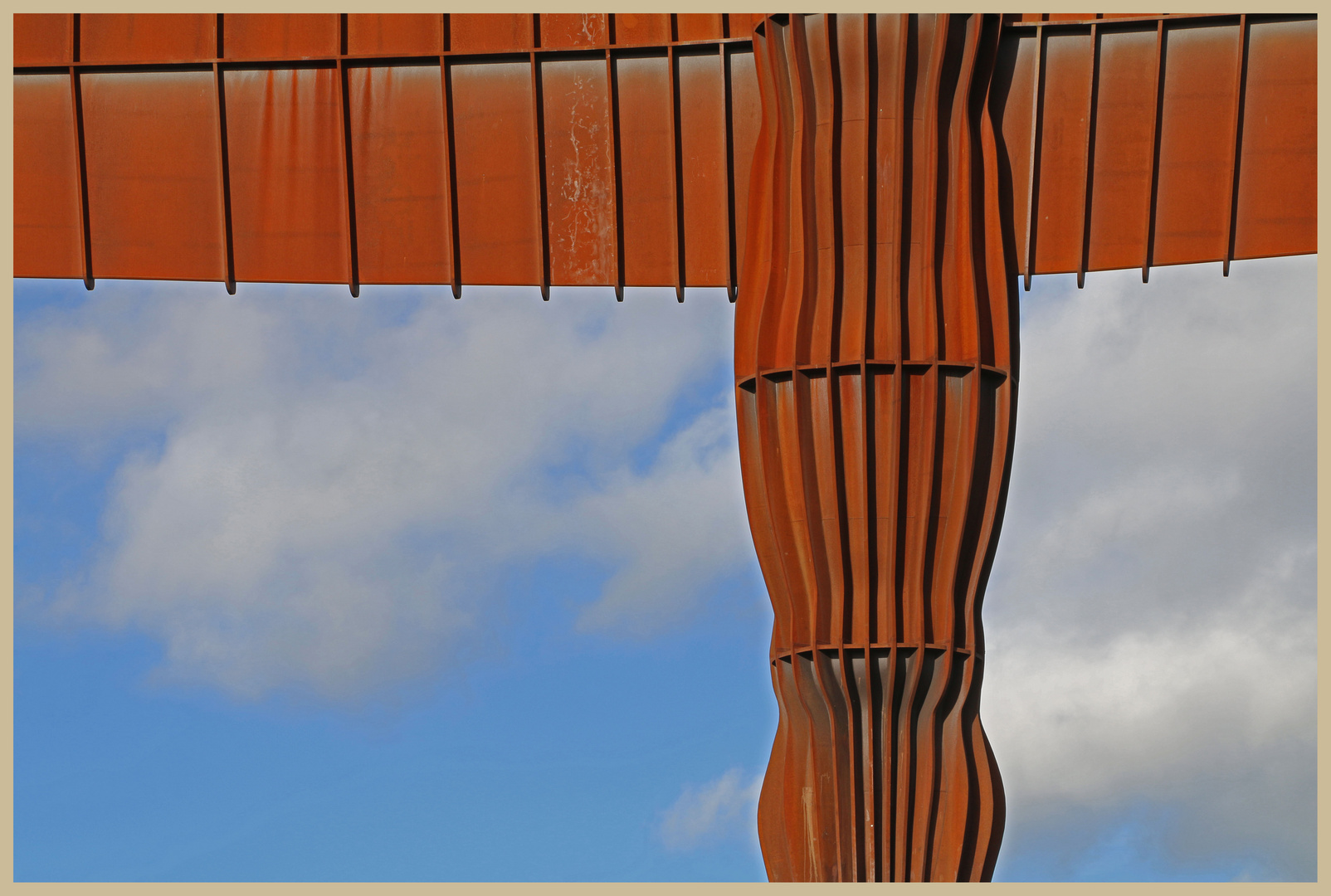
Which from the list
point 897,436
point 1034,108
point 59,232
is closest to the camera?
point 897,436

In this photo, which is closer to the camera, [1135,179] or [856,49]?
[856,49]

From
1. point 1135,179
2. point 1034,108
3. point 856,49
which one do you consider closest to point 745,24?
point 856,49

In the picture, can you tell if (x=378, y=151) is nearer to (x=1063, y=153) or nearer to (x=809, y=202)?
(x=809, y=202)

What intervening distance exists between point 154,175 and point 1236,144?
1441 centimetres

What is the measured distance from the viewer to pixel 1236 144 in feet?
69.9

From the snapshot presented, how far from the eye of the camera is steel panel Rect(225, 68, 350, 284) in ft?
72.7

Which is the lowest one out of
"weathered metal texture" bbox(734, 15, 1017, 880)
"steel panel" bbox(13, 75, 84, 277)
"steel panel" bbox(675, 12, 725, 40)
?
"weathered metal texture" bbox(734, 15, 1017, 880)

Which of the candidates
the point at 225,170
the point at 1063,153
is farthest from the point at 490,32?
the point at 1063,153

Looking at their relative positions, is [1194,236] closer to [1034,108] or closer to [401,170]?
[1034,108]

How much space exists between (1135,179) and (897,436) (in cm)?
544

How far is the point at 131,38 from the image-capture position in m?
22.0

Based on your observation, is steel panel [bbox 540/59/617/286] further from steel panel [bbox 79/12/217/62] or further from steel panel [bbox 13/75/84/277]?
steel panel [bbox 13/75/84/277]

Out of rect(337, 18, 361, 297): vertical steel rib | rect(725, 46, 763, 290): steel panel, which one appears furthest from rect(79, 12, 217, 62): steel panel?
rect(725, 46, 763, 290): steel panel

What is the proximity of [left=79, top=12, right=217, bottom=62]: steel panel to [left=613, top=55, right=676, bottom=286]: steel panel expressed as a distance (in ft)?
18.5
